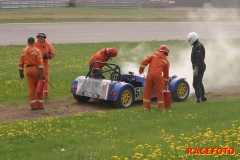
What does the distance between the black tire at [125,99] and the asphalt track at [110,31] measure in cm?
1392

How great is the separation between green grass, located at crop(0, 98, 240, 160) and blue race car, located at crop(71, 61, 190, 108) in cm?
101

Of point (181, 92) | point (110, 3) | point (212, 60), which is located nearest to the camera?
point (181, 92)

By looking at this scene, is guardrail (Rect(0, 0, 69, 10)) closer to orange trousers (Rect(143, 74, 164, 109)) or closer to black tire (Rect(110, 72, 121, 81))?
black tire (Rect(110, 72, 121, 81))

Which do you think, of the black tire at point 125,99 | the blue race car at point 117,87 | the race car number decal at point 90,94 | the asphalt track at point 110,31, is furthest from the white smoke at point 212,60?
the race car number decal at point 90,94

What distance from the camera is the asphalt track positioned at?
1127 inches

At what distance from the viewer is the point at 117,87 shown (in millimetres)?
13422

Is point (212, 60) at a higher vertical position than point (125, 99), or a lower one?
higher

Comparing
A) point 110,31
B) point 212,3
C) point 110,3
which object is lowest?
point 110,31

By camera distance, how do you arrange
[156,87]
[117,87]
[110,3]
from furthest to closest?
[110,3]
[117,87]
[156,87]

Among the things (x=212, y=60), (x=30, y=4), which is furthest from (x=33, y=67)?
(x=30, y=4)

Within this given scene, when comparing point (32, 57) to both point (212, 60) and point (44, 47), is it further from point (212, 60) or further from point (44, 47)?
point (212, 60)

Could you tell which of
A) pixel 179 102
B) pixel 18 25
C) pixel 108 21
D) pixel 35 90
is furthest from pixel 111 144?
pixel 108 21

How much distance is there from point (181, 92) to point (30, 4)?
107ft

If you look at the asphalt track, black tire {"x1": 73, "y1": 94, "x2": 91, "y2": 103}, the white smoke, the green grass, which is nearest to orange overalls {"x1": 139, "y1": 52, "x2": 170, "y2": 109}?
the green grass
